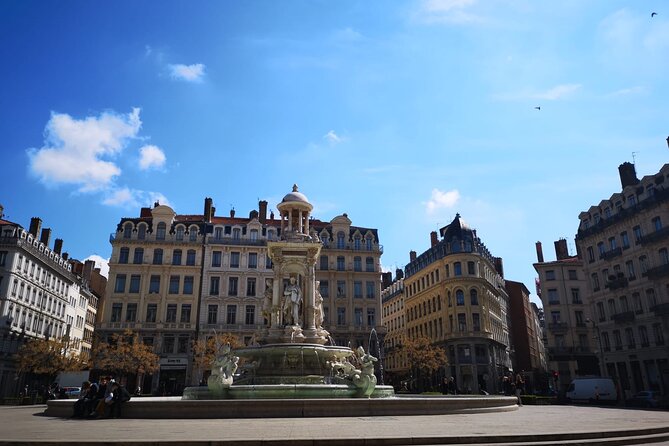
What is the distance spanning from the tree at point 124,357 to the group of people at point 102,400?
3518 centimetres

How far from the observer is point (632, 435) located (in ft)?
40.8

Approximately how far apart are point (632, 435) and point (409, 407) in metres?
6.01

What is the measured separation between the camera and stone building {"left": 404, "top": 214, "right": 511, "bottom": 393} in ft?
198

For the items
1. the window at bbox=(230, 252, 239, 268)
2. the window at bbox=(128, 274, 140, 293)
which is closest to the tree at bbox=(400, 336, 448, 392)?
the window at bbox=(230, 252, 239, 268)

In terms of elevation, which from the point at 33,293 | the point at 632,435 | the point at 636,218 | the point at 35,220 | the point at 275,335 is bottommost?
the point at 632,435

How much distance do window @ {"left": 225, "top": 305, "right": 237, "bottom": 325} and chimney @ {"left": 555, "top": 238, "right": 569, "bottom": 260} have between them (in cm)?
4433

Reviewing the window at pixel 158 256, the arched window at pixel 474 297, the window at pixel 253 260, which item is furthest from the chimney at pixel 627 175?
the window at pixel 158 256

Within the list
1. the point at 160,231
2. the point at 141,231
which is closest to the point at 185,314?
the point at 160,231

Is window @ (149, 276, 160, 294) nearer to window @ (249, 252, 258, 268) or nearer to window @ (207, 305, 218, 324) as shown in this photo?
window @ (207, 305, 218, 324)

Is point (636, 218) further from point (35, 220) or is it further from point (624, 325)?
point (35, 220)

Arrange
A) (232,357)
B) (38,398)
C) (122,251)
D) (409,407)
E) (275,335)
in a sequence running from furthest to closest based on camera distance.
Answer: (122,251) < (38,398) < (275,335) < (232,357) < (409,407)

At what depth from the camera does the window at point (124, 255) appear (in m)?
58.1

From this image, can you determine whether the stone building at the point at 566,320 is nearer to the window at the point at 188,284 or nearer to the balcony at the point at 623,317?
the balcony at the point at 623,317

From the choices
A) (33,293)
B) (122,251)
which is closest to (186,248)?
(122,251)
